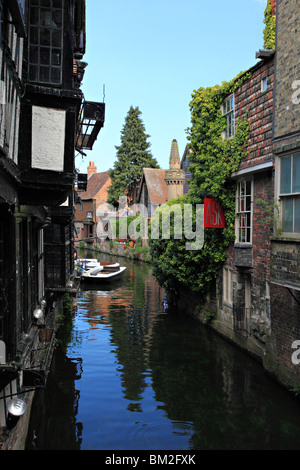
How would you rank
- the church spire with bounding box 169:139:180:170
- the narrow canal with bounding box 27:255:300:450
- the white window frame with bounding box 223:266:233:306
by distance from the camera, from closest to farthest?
A: 1. the narrow canal with bounding box 27:255:300:450
2. the white window frame with bounding box 223:266:233:306
3. the church spire with bounding box 169:139:180:170

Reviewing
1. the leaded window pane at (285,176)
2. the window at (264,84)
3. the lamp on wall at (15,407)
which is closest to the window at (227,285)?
the leaded window pane at (285,176)

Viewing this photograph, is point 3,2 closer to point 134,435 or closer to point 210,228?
point 134,435

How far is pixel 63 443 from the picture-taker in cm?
934

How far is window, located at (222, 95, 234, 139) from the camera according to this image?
1517 centimetres

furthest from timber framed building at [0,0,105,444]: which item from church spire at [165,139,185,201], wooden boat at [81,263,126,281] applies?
church spire at [165,139,185,201]

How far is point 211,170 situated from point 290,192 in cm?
478

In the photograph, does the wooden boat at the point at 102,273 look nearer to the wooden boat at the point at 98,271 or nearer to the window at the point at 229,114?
the wooden boat at the point at 98,271

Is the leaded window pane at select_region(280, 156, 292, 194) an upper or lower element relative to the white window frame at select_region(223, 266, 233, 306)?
upper

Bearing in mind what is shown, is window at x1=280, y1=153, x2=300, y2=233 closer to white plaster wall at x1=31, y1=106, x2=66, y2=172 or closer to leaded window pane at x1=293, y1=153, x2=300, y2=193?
leaded window pane at x1=293, y1=153, x2=300, y2=193

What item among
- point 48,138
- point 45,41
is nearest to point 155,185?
point 45,41

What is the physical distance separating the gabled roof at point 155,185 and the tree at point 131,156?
114 inches

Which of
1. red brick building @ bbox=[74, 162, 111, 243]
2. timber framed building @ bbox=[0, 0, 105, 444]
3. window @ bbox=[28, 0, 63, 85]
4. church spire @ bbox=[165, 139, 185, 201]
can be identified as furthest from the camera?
red brick building @ bbox=[74, 162, 111, 243]

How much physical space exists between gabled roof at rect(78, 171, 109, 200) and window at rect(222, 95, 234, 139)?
59.5 m

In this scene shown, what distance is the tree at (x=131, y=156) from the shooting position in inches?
2306
